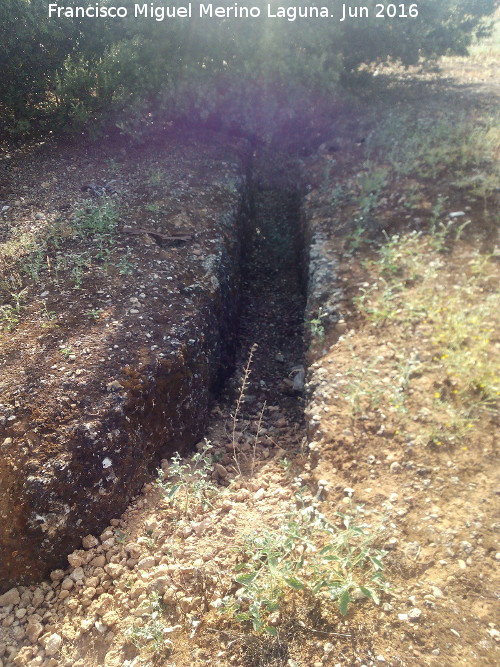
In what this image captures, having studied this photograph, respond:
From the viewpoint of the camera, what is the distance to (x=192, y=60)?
22.1 feet

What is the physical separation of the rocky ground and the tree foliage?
3.22 m

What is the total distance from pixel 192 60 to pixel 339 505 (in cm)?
653

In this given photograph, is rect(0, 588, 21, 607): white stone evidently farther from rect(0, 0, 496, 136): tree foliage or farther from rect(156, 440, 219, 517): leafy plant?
rect(0, 0, 496, 136): tree foliage

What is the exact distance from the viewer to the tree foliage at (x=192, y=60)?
233 inches

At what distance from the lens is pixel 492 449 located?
10.1 ft

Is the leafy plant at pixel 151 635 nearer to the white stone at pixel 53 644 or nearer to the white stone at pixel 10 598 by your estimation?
the white stone at pixel 53 644

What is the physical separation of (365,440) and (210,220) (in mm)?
3210

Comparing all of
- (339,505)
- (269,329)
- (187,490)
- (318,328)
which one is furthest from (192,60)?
(339,505)

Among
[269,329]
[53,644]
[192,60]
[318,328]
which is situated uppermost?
[192,60]

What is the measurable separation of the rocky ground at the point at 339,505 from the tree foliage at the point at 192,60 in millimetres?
3220

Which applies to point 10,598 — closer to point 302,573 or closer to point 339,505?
point 302,573

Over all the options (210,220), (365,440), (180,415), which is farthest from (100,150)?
(365,440)

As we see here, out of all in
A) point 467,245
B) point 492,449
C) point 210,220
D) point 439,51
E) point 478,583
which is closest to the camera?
point 478,583

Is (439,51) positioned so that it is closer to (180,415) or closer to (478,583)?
(180,415)
